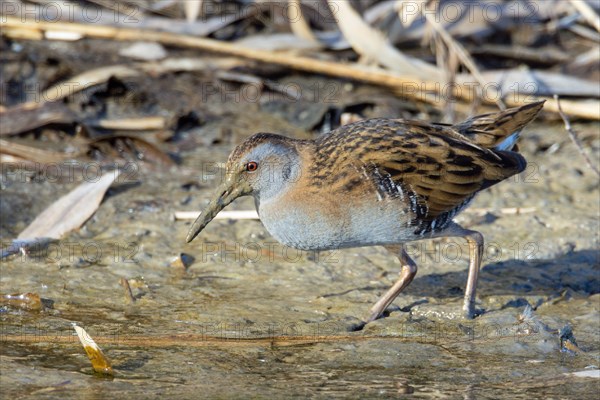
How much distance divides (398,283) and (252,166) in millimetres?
977

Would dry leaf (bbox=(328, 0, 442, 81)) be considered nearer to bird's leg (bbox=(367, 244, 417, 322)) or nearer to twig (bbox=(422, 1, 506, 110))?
twig (bbox=(422, 1, 506, 110))

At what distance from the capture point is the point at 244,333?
4.41 metres

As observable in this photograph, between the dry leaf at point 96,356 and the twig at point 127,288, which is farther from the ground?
the twig at point 127,288

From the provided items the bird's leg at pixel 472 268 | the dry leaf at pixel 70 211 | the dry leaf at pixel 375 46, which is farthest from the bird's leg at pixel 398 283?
the dry leaf at pixel 375 46

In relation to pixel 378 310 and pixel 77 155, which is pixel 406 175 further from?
pixel 77 155

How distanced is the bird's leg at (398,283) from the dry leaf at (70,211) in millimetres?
1840

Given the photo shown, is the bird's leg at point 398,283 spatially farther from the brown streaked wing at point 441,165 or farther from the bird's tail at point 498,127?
the bird's tail at point 498,127

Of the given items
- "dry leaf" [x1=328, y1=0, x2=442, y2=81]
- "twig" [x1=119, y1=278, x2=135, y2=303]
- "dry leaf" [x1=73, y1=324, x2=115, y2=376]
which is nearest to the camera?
"dry leaf" [x1=73, y1=324, x2=115, y2=376]

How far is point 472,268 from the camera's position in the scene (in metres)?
4.86

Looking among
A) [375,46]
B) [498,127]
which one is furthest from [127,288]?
[375,46]

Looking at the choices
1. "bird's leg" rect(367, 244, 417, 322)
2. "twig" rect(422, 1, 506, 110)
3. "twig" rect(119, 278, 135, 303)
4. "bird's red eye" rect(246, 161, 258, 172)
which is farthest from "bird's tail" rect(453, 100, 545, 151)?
"twig" rect(422, 1, 506, 110)

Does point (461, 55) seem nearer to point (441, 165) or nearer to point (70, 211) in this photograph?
point (441, 165)

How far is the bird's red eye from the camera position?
14.4ft

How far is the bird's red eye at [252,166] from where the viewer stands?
438cm
